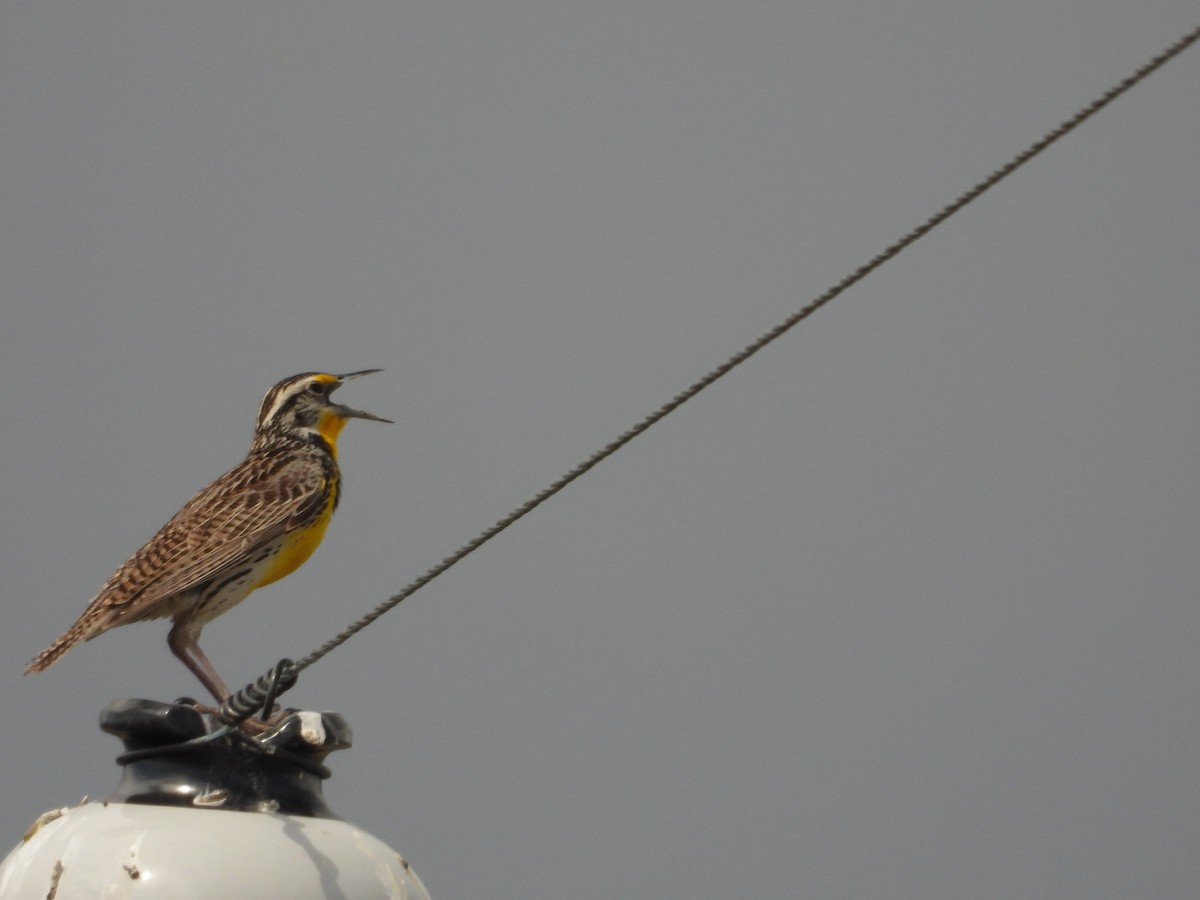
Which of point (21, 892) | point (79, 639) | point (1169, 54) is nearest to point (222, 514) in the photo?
point (79, 639)

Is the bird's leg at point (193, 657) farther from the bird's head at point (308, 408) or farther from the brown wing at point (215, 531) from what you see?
the bird's head at point (308, 408)

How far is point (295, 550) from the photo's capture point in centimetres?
983

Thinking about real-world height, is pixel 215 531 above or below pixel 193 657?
above

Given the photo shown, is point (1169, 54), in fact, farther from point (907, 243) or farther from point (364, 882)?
point (364, 882)

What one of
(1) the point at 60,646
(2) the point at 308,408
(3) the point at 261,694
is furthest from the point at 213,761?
(2) the point at 308,408

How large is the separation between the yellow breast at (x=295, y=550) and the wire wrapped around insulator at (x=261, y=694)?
11.2 feet

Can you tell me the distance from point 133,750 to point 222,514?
3677mm

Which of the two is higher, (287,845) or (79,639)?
(79,639)

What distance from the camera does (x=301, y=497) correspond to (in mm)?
9914

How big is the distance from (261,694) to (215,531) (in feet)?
12.0

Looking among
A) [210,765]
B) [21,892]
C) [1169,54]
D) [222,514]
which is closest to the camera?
[1169,54]

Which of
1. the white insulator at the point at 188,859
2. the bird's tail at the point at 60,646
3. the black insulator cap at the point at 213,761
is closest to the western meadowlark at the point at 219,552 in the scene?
the bird's tail at the point at 60,646

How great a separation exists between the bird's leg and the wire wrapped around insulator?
134 inches

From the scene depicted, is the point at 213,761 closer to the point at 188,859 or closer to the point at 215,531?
the point at 188,859
